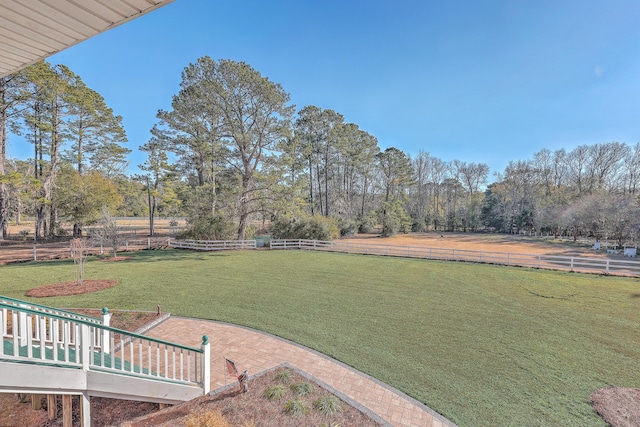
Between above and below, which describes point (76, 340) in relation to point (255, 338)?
above

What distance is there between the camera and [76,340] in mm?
3008

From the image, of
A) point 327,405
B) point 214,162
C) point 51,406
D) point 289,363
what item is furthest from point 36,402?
point 214,162

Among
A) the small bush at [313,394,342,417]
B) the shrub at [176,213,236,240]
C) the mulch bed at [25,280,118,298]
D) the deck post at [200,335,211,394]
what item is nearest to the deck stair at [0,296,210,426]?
the deck post at [200,335,211,394]

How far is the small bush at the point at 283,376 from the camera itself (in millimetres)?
4180

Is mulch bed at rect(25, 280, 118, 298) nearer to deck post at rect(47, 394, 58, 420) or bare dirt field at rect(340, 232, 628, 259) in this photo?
deck post at rect(47, 394, 58, 420)

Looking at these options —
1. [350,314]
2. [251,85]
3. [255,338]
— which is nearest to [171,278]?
[255,338]

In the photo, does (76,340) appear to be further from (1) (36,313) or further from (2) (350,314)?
(2) (350,314)

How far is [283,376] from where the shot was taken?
4246mm

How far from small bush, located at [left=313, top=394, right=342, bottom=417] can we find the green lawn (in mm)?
1091

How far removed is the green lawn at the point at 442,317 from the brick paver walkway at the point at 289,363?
24cm

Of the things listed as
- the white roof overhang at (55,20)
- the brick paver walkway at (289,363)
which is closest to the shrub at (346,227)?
the brick paver walkway at (289,363)

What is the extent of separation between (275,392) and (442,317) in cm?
497

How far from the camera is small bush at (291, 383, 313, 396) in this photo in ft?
12.7

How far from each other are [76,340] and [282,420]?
2.60 m
